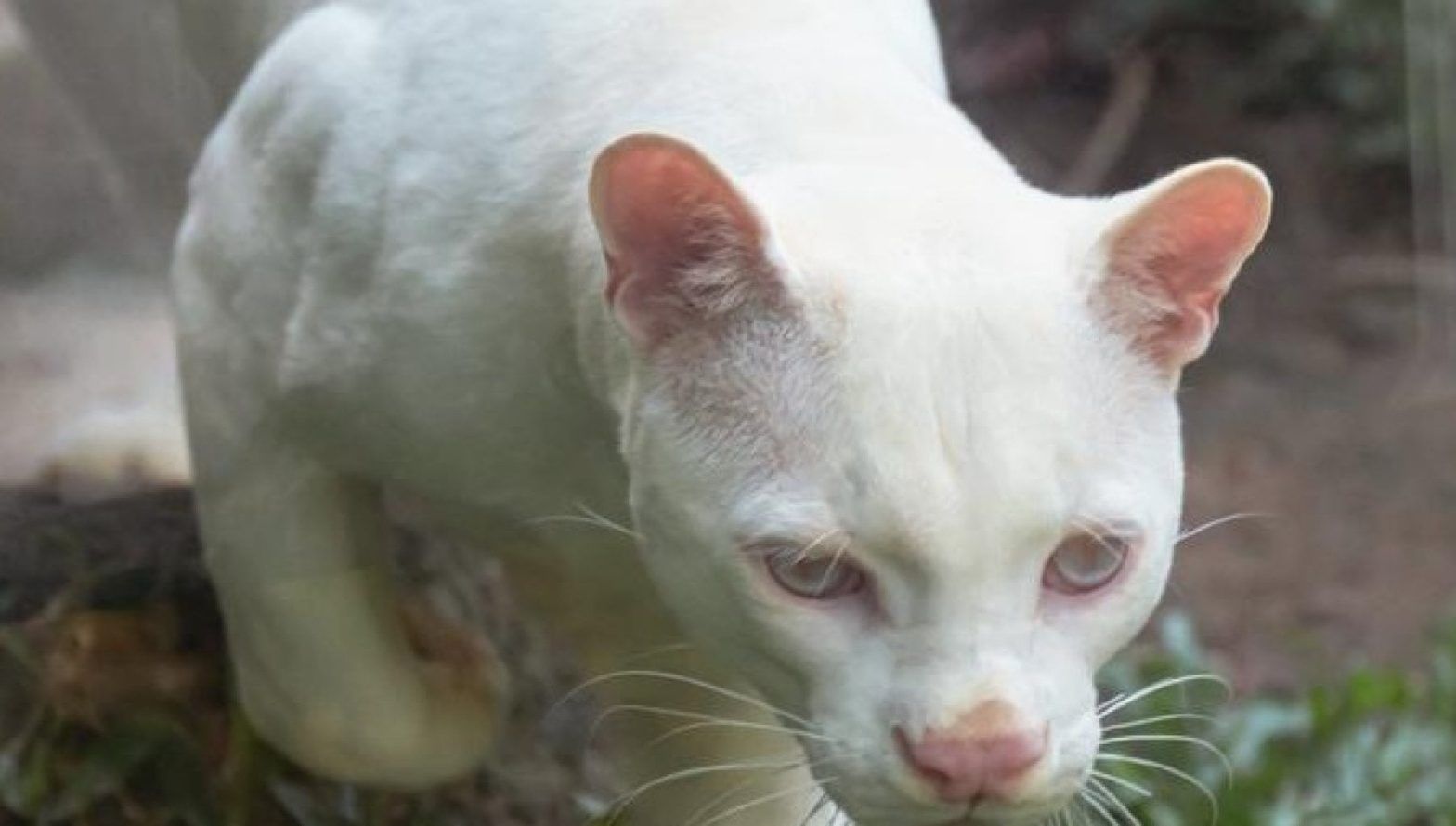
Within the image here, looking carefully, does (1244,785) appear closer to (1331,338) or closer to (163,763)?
(163,763)

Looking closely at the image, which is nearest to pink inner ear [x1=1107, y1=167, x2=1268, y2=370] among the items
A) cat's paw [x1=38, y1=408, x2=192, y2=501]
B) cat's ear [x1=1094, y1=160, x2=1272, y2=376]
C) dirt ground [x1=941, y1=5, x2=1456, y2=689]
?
cat's ear [x1=1094, y1=160, x2=1272, y2=376]

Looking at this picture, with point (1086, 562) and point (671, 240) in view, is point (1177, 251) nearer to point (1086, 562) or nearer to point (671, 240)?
point (1086, 562)

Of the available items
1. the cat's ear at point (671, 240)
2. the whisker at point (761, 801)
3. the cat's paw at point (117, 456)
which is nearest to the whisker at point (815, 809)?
the whisker at point (761, 801)

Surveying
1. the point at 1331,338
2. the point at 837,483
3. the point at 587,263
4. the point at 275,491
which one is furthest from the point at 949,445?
the point at 1331,338

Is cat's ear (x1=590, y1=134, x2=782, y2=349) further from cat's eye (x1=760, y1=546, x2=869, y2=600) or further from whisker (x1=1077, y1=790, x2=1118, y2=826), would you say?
whisker (x1=1077, y1=790, x2=1118, y2=826)

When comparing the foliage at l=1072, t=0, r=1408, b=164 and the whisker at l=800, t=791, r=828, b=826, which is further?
the foliage at l=1072, t=0, r=1408, b=164

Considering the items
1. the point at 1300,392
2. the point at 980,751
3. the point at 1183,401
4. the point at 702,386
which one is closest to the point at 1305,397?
the point at 1300,392

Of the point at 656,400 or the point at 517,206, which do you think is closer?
the point at 656,400

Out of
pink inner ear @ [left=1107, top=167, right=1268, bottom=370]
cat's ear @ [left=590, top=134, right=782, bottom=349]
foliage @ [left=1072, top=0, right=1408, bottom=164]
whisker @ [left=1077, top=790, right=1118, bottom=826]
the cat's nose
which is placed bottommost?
foliage @ [left=1072, top=0, right=1408, bottom=164]
